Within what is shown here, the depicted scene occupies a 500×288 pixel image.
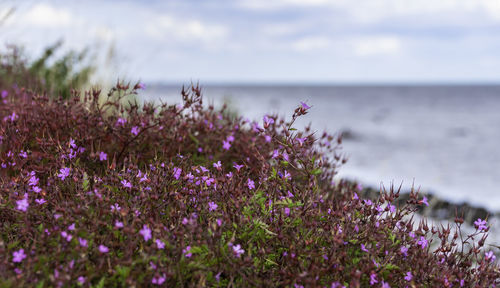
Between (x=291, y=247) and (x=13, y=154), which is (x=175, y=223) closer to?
(x=291, y=247)

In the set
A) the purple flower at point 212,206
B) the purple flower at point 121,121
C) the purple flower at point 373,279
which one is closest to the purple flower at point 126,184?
the purple flower at point 212,206

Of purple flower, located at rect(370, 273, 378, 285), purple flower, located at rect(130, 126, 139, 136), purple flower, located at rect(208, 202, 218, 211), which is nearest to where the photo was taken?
purple flower, located at rect(370, 273, 378, 285)

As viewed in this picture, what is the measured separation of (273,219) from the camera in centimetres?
257

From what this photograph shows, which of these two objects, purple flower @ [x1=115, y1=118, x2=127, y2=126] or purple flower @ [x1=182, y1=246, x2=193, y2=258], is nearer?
purple flower @ [x1=182, y1=246, x2=193, y2=258]

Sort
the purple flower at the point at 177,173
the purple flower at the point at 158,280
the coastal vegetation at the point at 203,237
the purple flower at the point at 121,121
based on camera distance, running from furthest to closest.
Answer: the purple flower at the point at 121,121, the purple flower at the point at 177,173, the coastal vegetation at the point at 203,237, the purple flower at the point at 158,280

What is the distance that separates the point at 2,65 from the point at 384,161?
17177mm

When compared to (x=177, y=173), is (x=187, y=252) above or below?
below

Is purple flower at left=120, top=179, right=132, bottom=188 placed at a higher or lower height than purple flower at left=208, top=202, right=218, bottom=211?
higher

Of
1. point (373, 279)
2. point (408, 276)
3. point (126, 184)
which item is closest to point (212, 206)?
A: point (126, 184)

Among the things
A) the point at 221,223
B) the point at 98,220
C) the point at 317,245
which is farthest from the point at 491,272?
the point at 98,220

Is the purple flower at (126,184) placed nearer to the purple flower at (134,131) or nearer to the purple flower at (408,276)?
the purple flower at (134,131)

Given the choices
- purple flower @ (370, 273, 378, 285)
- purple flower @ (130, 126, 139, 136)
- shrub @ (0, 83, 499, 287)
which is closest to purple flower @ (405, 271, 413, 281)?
shrub @ (0, 83, 499, 287)

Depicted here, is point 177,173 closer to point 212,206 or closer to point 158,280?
point 212,206

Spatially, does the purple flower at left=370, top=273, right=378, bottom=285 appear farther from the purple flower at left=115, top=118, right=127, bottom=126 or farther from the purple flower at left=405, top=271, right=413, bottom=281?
the purple flower at left=115, top=118, right=127, bottom=126
